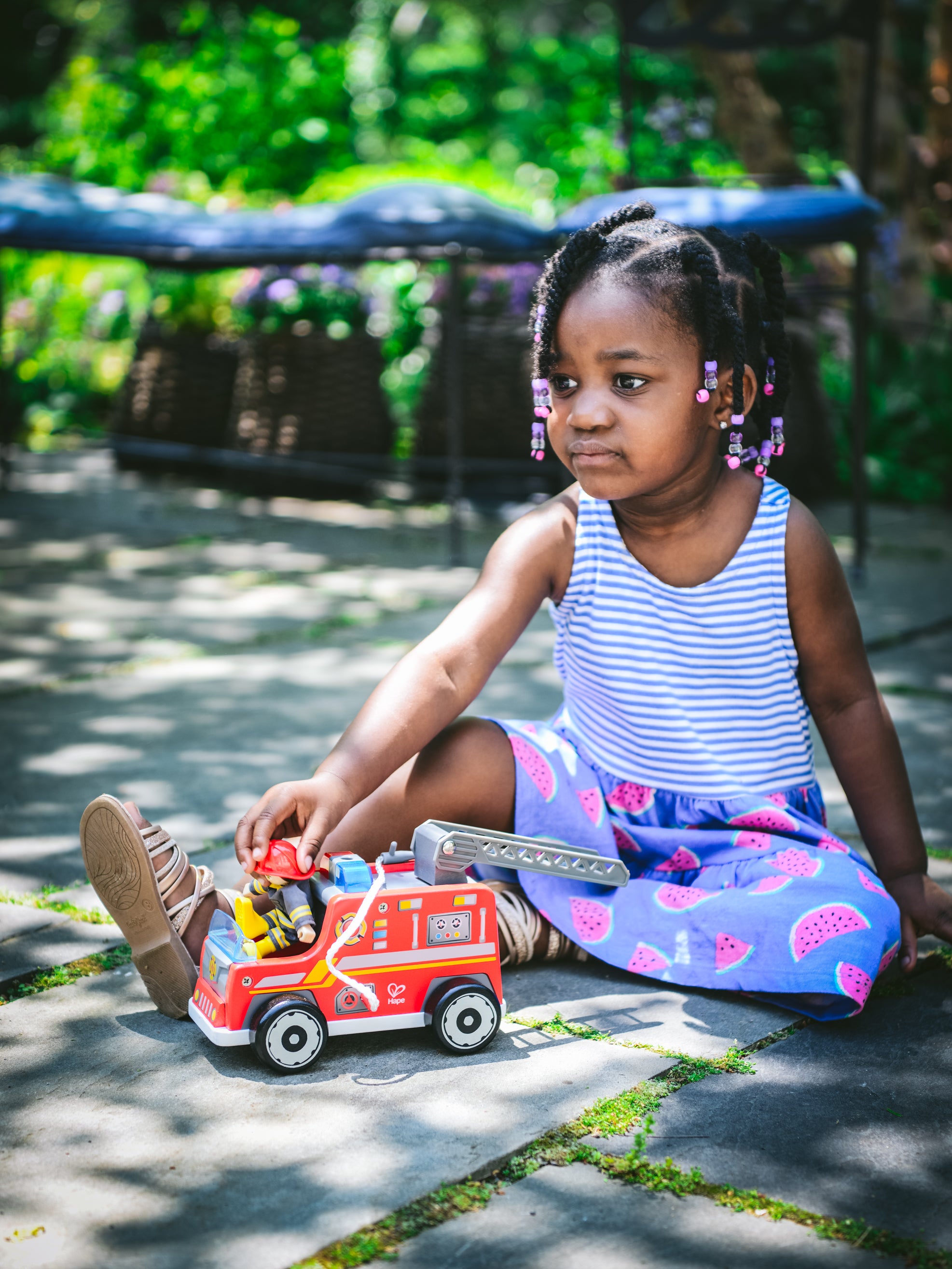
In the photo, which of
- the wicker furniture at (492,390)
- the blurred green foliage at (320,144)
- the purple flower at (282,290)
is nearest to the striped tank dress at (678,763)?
the blurred green foliage at (320,144)

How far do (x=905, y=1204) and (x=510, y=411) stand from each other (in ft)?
18.8

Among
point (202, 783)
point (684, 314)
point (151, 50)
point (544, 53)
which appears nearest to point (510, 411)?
point (202, 783)

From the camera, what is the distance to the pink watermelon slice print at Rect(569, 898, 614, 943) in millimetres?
2148

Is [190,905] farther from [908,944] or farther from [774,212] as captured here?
[774,212]

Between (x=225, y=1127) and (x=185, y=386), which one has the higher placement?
(x=185, y=386)

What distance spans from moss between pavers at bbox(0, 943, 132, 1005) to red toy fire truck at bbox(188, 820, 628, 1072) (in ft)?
0.94

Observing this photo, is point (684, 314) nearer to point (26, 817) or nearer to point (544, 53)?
point (26, 817)

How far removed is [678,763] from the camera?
228 centimetres

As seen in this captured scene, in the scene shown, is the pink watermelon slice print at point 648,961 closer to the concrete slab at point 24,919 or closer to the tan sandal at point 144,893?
the tan sandal at point 144,893

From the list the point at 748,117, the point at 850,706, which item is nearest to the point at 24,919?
the point at 850,706

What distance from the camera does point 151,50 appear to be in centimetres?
1156

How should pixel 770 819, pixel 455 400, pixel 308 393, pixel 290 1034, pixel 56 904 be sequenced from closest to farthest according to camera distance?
pixel 290 1034, pixel 770 819, pixel 56 904, pixel 455 400, pixel 308 393

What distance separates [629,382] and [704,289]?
186 mm

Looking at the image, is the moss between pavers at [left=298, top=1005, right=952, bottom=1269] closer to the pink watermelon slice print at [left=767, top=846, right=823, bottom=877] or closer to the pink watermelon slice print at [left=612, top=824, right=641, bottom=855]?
the pink watermelon slice print at [left=767, top=846, right=823, bottom=877]
